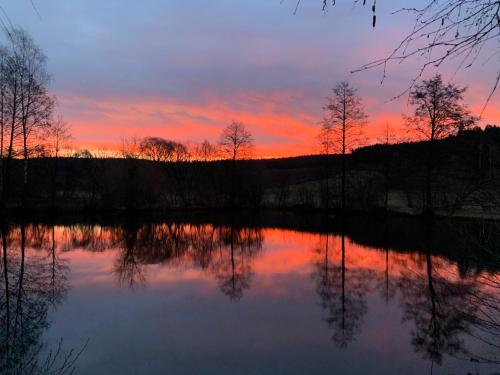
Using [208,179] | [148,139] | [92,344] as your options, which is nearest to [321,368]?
[92,344]

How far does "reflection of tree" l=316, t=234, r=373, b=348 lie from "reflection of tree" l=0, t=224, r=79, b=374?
4.04m

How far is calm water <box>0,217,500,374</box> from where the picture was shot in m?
5.37

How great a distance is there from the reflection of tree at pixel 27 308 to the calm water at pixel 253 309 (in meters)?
0.03

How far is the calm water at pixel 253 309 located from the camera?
5.37 meters

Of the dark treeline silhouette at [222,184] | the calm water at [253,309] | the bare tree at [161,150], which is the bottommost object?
the calm water at [253,309]

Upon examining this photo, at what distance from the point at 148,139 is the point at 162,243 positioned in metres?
44.8

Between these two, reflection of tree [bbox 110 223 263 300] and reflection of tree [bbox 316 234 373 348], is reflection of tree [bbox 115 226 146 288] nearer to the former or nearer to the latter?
reflection of tree [bbox 110 223 263 300]

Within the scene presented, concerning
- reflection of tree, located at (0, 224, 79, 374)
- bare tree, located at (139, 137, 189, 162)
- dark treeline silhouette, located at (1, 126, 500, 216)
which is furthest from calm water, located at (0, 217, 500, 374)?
bare tree, located at (139, 137, 189, 162)

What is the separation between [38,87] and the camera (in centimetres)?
2730

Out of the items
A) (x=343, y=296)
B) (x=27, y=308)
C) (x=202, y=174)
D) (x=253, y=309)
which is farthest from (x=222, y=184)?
(x=27, y=308)

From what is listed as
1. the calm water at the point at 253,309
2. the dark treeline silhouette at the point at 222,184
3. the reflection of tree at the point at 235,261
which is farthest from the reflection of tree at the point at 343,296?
the dark treeline silhouette at the point at 222,184

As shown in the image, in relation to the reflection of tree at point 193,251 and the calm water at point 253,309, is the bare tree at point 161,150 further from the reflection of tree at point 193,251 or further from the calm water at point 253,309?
the calm water at point 253,309

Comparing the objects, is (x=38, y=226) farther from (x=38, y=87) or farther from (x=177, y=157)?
(x=177, y=157)

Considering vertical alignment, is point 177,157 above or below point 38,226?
above
